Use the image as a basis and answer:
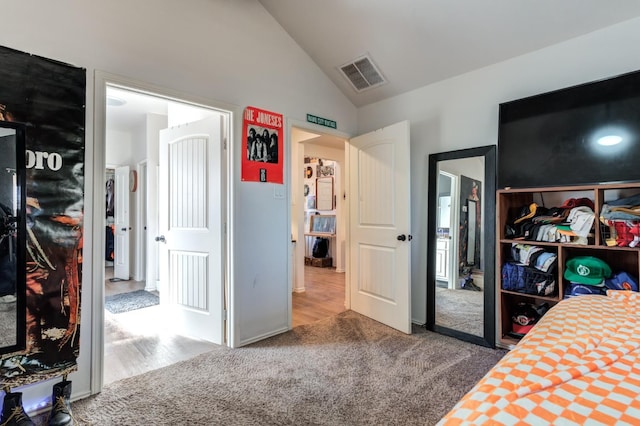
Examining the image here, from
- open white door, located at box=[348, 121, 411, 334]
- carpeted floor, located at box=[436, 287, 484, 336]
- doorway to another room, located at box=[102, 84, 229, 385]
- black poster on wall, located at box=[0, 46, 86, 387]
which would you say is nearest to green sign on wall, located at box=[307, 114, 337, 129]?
open white door, located at box=[348, 121, 411, 334]

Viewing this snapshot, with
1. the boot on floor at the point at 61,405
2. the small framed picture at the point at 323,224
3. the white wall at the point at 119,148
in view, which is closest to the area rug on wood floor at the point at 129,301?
the boot on floor at the point at 61,405

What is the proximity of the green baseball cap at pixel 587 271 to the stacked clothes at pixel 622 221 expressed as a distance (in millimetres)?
160

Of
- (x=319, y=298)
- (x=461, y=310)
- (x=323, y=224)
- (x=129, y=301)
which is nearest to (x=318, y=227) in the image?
(x=323, y=224)

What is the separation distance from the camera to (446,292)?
2.92 meters

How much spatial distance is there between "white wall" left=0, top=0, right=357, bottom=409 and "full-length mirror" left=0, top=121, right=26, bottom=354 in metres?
0.32

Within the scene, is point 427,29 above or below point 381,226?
above

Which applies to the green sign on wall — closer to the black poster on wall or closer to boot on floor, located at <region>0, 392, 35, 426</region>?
the black poster on wall

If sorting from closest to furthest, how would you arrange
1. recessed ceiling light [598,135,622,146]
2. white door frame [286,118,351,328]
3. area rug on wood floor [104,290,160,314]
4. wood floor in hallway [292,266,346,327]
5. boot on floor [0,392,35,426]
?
1. boot on floor [0,392,35,426]
2. recessed ceiling light [598,135,622,146]
3. white door frame [286,118,351,328]
4. wood floor in hallway [292,266,346,327]
5. area rug on wood floor [104,290,160,314]

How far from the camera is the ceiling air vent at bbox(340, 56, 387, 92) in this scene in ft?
10.1

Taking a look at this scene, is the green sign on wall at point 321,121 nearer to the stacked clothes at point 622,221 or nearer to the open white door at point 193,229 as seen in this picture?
the open white door at point 193,229

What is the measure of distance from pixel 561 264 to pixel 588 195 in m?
0.54

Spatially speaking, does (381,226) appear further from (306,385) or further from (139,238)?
(139,238)

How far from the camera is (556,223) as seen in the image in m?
2.29

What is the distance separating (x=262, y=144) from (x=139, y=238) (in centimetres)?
344
